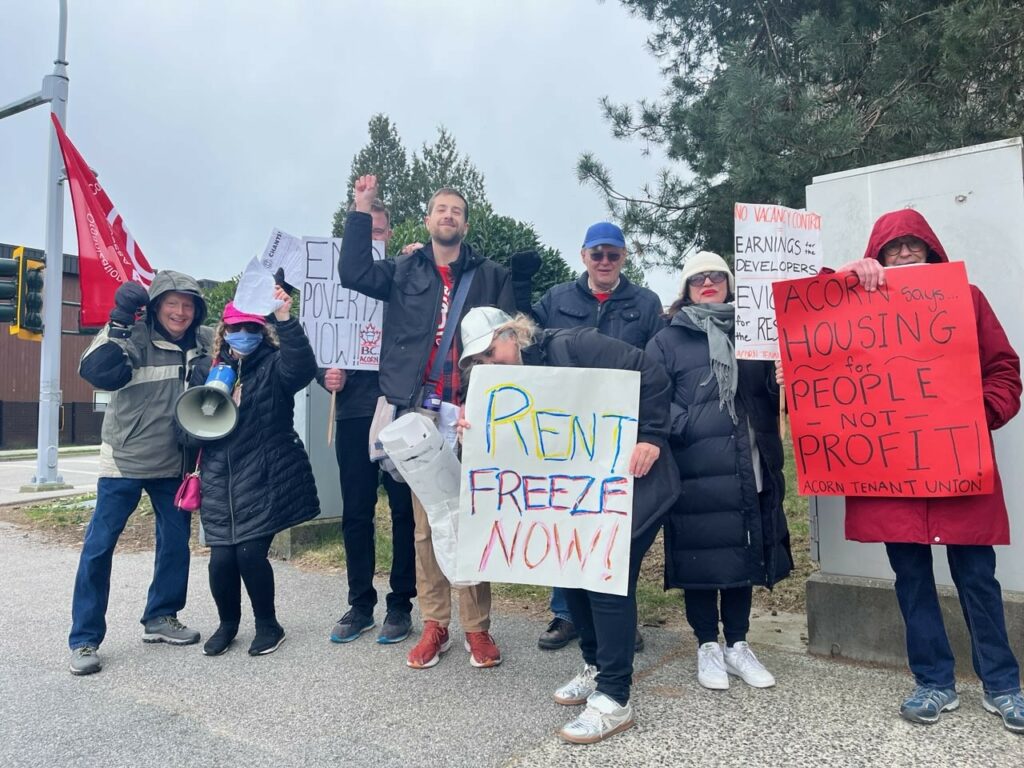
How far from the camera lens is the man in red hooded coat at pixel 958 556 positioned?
2.98 m

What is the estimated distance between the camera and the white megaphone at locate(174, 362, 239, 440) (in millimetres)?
3985

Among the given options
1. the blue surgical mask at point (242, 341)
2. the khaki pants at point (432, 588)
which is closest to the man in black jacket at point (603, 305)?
the khaki pants at point (432, 588)

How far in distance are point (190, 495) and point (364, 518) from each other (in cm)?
89

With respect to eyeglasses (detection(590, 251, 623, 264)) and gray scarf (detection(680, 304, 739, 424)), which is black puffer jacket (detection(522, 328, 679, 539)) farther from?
eyeglasses (detection(590, 251, 623, 264))

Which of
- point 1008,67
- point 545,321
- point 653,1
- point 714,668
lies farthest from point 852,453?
point 653,1

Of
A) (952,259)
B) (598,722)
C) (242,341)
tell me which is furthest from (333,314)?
(952,259)

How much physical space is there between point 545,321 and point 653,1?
4.33 meters

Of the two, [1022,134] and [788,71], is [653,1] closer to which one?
[788,71]

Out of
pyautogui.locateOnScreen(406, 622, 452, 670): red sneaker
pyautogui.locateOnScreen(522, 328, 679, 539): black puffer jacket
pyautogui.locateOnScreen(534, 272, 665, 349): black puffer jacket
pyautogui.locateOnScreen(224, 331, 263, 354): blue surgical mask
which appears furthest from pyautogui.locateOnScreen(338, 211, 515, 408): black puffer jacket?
pyautogui.locateOnScreen(406, 622, 452, 670): red sneaker

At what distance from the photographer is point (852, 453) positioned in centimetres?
327

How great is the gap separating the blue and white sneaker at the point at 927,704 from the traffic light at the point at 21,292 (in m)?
11.7

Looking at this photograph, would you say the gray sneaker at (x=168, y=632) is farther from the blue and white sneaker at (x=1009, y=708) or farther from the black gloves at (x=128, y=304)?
the blue and white sneaker at (x=1009, y=708)

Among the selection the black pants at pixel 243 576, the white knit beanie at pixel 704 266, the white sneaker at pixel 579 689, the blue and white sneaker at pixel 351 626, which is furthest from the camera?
the blue and white sneaker at pixel 351 626

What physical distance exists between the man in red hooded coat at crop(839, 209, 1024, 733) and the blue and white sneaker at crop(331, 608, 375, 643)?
101 inches
